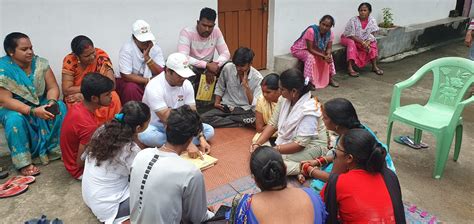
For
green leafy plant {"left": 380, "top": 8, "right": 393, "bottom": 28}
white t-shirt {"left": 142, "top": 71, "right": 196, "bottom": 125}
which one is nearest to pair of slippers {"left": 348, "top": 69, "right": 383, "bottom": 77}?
green leafy plant {"left": 380, "top": 8, "right": 393, "bottom": 28}

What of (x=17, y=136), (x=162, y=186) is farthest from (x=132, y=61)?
(x=162, y=186)

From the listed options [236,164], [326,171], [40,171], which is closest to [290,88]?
[326,171]

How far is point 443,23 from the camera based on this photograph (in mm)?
9086

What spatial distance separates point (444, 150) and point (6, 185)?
385 cm

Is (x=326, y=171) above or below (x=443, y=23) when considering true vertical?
below

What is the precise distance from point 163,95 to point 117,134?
115 cm

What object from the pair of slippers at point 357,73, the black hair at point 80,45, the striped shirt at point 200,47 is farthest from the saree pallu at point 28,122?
the pair of slippers at point 357,73

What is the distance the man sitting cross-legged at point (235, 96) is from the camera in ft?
14.6

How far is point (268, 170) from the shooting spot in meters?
1.77

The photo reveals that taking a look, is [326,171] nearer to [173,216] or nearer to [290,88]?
[290,88]

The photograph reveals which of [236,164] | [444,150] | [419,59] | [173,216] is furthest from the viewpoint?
[419,59]

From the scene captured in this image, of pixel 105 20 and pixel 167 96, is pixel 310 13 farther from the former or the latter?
pixel 167 96

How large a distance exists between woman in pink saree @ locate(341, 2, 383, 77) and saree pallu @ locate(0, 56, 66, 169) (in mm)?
4991

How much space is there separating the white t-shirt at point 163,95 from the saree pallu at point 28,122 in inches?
35.1
